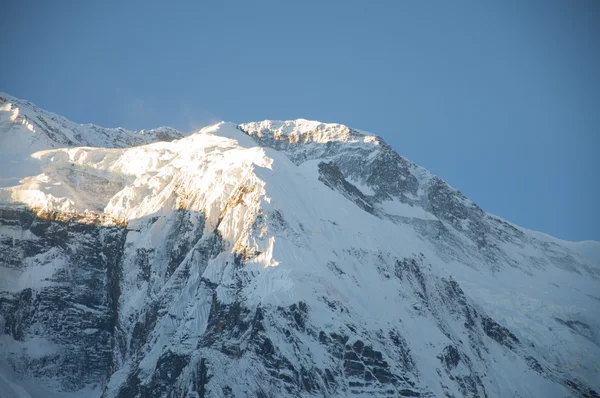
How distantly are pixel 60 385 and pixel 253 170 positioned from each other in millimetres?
51992

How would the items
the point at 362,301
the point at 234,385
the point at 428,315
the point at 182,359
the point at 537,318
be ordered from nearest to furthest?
the point at 234,385 → the point at 182,359 → the point at 362,301 → the point at 428,315 → the point at 537,318

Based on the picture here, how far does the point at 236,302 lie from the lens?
130750 mm

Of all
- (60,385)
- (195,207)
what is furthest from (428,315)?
(60,385)

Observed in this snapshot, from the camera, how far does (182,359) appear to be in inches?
5025

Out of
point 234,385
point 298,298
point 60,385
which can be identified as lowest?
point 60,385

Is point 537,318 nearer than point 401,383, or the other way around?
point 401,383

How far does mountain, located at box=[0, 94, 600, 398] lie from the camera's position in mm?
127312

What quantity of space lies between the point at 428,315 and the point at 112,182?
80796 mm

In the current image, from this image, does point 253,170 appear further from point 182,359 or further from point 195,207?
point 182,359

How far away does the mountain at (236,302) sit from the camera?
127312 millimetres

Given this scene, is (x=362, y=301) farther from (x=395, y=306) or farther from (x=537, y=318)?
(x=537, y=318)

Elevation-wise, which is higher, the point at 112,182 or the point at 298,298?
the point at 112,182

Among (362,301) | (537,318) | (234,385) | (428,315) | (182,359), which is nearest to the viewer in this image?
(234,385)

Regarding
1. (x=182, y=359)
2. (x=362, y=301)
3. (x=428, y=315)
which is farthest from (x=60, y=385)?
(x=428, y=315)
